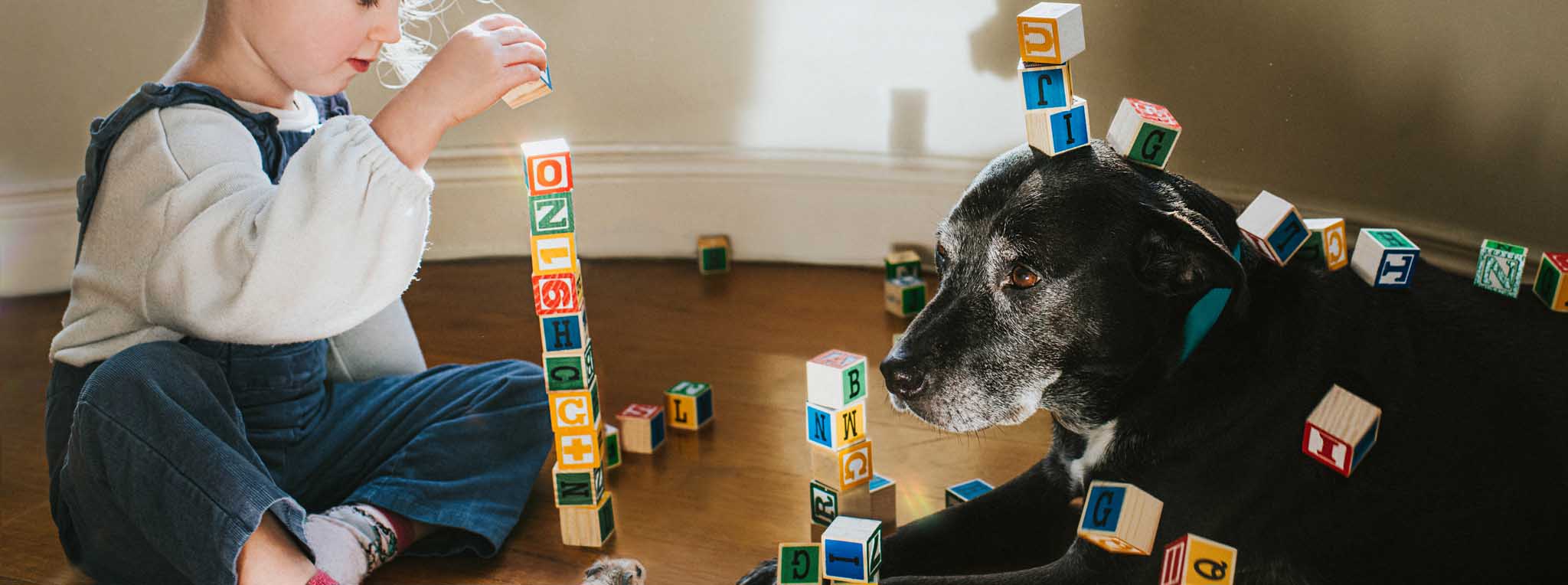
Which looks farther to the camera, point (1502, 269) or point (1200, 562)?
point (1502, 269)

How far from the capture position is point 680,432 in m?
2.11

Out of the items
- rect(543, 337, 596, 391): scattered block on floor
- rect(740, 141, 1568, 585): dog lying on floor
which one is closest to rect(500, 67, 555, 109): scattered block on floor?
rect(543, 337, 596, 391): scattered block on floor

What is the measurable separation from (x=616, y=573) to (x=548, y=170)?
0.53 meters

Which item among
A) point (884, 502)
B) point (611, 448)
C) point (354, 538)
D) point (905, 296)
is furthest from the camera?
point (905, 296)

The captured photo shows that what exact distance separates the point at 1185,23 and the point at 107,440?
2.19m

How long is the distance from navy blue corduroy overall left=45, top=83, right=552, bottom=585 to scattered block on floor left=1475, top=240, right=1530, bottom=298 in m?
1.29

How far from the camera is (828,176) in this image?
10.3ft

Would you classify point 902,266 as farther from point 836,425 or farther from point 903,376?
point 903,376

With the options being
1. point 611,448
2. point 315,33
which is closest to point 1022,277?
point 611,448

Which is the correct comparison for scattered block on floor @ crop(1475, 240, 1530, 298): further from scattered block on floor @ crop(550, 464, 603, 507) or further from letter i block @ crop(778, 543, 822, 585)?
scattered block on floor @ crop(550, 464, 603, 507)

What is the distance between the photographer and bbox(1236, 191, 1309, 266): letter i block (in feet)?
4.16

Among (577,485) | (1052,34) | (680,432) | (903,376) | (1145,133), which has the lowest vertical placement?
(680,432)

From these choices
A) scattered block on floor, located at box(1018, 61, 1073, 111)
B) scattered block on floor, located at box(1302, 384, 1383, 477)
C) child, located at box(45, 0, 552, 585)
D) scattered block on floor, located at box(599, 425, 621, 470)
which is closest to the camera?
scattered block on floor, located at box(1302, 384, 1383, 477)

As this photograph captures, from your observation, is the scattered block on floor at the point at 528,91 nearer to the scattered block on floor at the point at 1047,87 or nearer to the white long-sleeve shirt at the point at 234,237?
the white long-sleeve shirt at the point at 234,237
